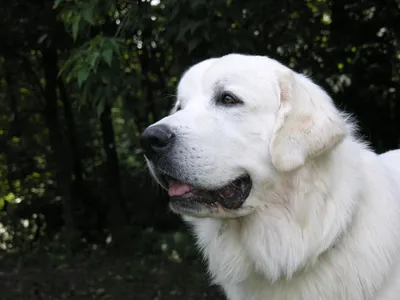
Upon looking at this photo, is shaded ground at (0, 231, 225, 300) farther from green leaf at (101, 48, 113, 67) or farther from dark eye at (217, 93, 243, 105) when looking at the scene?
dark eye at (217, 93, 243, 105)

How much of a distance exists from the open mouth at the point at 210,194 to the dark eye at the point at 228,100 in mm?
329

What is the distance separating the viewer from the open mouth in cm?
254

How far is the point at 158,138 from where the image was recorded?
7.86 ft

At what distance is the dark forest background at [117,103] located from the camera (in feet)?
13.8

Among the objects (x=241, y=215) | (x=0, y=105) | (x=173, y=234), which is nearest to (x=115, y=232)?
(x=173, y=234)

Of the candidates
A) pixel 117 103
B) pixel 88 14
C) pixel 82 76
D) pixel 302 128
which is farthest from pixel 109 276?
pixel 302 128

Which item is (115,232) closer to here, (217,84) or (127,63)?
(127,63)

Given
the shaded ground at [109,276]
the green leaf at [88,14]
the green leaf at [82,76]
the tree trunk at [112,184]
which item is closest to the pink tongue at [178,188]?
the green leaf at [82,76]

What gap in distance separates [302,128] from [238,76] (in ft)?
1.23

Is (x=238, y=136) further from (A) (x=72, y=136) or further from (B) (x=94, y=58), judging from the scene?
(A) (x=72, y=136)

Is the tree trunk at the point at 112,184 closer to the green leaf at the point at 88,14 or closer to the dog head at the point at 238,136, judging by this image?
the green leaf at the point at 88,14

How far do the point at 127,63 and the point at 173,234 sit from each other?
10.1ft

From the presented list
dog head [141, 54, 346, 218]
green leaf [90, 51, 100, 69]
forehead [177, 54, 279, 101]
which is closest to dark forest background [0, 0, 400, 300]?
green leaf [90, 51, 100, 69]

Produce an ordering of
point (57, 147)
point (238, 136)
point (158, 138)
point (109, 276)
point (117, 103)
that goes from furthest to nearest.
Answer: point (57, 147), point (109, 276), point (117, 103), point (238, 136), point (158, 138)
